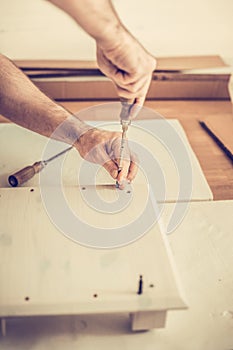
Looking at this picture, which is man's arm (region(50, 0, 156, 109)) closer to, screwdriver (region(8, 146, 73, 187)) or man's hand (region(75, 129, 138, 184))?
man's hand (region(75, 129, 138, 184))

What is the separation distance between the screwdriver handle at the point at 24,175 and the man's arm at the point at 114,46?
312 millimetres

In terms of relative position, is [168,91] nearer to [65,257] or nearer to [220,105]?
[220,105]

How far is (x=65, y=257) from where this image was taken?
2.43ft

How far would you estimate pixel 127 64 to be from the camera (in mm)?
743

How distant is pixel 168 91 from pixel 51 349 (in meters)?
1.01

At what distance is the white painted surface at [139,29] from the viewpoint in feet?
4.74

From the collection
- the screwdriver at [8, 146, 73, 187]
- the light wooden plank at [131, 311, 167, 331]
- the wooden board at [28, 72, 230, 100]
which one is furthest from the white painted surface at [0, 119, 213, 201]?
the light wooden plank at [131, 311, 167, 331]

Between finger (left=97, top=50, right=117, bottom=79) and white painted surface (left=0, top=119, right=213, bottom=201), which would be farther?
white painted surface (left=0, top=119, right=213, bottom=201)

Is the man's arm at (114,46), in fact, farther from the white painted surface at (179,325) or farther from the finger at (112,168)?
the white painted surface at (179,325)

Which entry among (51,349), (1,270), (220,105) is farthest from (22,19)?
(51,349)

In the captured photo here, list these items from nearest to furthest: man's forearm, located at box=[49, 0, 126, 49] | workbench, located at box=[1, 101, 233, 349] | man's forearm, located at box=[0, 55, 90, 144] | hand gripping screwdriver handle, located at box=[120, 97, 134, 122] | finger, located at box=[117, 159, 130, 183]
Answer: man's forearm, located at box=[49, 0, 126, 49]
workbench, located at box=[1, 101, 233, 349]
hand gripping screwdriver handle, located at box=[120, 97, 134, 122]
finger, located at box=[117, 159, 130, 183]
man's forearm, located at box=[0, 55, 90, 144]

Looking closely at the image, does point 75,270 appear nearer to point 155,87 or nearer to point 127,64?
point 127,64

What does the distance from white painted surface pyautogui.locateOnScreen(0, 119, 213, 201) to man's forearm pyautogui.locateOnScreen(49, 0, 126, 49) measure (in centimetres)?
39

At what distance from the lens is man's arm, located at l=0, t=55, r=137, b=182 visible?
40.6 inches
